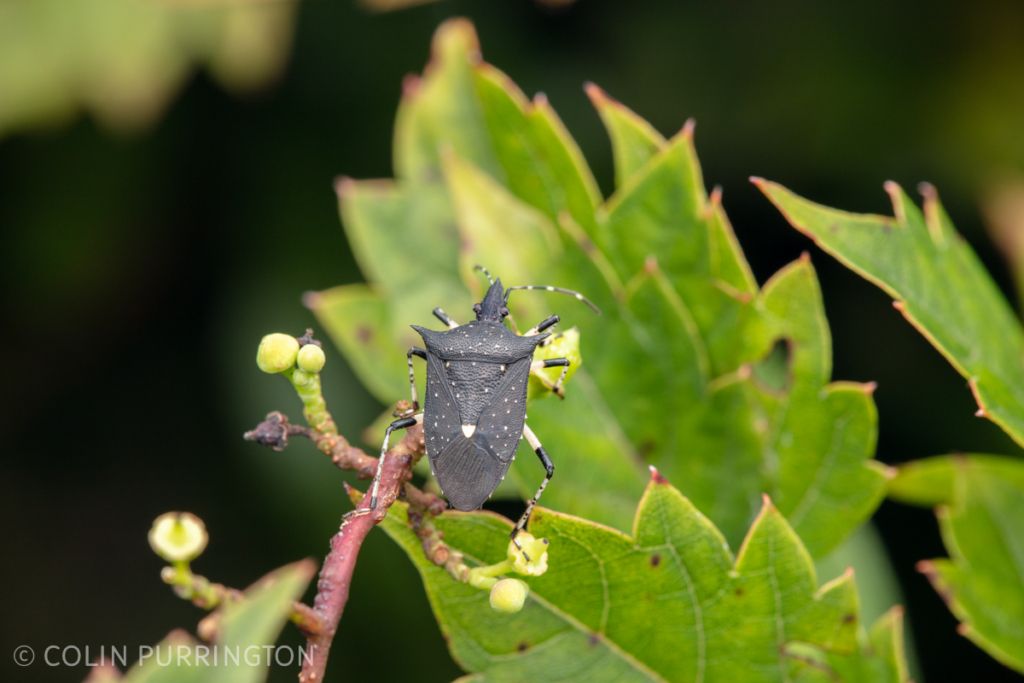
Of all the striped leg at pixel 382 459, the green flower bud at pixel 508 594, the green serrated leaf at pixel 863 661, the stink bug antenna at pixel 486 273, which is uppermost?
the stink bug antenna at pixel 486 273

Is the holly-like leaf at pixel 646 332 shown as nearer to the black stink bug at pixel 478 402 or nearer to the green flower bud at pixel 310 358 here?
the black stink bug at pixel 478 402

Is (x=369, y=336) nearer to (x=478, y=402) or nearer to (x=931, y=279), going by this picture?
(x=478, y=402)

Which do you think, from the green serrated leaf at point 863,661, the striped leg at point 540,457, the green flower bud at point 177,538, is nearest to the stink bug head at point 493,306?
the striped leg at point 540,457

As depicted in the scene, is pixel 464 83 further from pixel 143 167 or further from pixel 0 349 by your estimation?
pixel 0 349

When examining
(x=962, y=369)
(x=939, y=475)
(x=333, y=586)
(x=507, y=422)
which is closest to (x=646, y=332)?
(x=507, y=422)

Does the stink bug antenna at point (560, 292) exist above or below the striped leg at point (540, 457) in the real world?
above

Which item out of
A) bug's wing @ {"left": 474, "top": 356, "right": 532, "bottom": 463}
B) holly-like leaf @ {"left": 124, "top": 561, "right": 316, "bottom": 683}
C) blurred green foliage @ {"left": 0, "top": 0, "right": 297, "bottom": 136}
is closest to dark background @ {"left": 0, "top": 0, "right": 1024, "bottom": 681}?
blurred green foliage @ {"left": 0, "top": 0, "right": 297, "bottom": 136}
